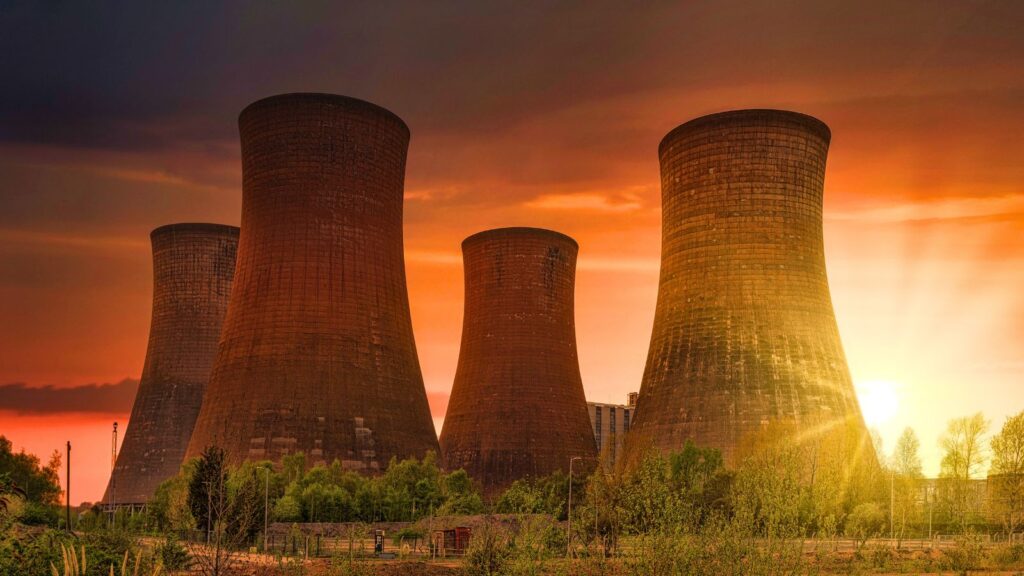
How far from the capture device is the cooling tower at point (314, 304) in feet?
103

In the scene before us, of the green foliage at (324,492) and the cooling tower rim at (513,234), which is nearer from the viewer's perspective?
the green foliage at (324,492)

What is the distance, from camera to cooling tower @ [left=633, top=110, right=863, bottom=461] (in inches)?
1248

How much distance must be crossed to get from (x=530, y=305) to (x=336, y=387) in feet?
45.9

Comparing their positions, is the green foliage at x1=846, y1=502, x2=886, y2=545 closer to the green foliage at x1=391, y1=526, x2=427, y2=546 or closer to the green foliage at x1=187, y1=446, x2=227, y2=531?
the green foliage at x1=391, y1=526, x2=427, y2=546

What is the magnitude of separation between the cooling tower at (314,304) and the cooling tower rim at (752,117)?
1033 centimetres

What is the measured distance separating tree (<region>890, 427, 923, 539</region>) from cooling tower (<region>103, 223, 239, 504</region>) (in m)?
28.8

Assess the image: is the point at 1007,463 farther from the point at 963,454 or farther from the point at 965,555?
the point at 965,555

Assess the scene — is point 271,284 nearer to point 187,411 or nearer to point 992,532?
point 187,411

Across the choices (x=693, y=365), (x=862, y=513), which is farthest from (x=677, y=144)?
(x=862, y=513)

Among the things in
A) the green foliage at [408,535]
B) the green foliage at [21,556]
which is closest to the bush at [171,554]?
the green foliage at [21,556]

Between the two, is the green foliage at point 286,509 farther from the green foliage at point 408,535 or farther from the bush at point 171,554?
the bush at point 171,554

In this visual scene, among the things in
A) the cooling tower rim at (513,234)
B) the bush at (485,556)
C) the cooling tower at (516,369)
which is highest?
the cooling tower rim at (513,234)

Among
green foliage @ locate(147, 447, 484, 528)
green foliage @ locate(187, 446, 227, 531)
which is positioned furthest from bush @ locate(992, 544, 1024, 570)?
green foliage @ locate(187, 446, 227, 531)

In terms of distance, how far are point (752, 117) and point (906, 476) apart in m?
16.0
